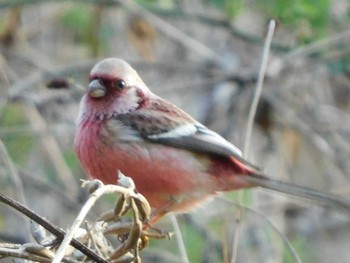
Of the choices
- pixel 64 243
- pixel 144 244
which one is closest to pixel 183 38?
pixel 144 244

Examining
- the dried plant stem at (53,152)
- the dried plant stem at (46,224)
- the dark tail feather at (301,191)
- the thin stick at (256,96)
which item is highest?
the thin stick at (256,96)

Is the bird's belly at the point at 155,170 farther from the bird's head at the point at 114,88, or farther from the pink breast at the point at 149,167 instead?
the bird's head at the point at 114,88

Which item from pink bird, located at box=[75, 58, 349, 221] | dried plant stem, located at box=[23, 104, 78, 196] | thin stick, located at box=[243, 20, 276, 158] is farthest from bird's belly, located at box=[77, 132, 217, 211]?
dried plant stem, located at box=[23, 104, 78, 196]

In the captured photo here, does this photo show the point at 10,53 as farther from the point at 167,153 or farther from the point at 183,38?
the point at 167,153

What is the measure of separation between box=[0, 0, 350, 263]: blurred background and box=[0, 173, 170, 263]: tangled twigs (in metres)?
2.86

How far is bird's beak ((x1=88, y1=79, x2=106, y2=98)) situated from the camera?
155 inches

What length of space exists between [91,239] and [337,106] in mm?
5366

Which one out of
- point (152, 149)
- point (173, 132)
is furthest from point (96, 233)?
point (173, 132)

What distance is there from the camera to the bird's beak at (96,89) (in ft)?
12.9

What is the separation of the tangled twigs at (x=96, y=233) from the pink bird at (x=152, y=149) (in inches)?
49.3

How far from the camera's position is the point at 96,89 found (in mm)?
3926

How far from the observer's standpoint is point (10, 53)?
6574mm

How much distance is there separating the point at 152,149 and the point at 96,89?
1.13ft

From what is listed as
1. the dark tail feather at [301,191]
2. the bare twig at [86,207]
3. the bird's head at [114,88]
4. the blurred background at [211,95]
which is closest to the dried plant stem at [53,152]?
the blurred background at [211,95]
